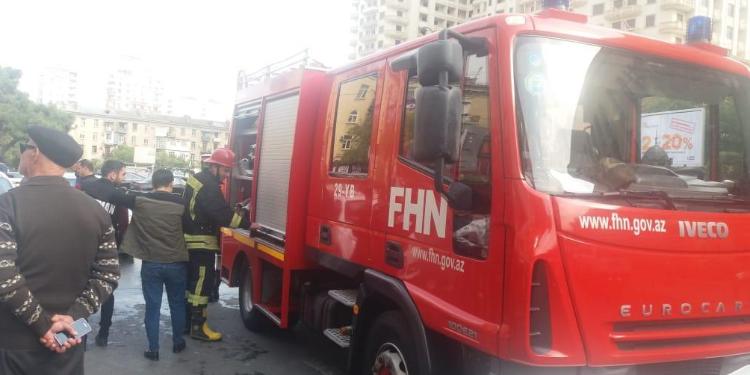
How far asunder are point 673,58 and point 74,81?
162774 mm

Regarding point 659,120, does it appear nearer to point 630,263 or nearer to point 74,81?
point 630,263

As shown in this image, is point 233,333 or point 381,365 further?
point 233,333

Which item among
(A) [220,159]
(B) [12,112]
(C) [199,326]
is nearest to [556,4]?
(A) [220,159]

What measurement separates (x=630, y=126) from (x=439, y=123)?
3.97 feet

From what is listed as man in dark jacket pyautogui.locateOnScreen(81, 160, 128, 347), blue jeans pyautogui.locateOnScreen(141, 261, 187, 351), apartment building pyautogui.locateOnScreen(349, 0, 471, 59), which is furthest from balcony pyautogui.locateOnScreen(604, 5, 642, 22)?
blue jeans pyautogui.locateOnScreen(141, 261, 187, 351)

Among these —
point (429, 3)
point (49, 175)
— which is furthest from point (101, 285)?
point (429, 3)

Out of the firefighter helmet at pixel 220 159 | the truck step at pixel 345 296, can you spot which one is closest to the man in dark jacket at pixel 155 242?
the firefighter helmet at pixel 220 159

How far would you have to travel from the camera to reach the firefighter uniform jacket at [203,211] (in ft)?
17.3

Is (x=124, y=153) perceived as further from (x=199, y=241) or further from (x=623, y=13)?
(x=199, y=241)

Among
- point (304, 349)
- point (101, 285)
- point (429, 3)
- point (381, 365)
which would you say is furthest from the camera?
point (429, 3)

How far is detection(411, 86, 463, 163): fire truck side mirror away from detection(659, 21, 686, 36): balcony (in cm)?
5870

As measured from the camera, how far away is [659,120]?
123 inches

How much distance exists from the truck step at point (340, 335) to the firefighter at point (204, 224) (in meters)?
1.67

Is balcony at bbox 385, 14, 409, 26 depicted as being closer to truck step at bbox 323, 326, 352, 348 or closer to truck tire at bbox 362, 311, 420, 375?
truck step at bbox 323, 326, 352, 348
